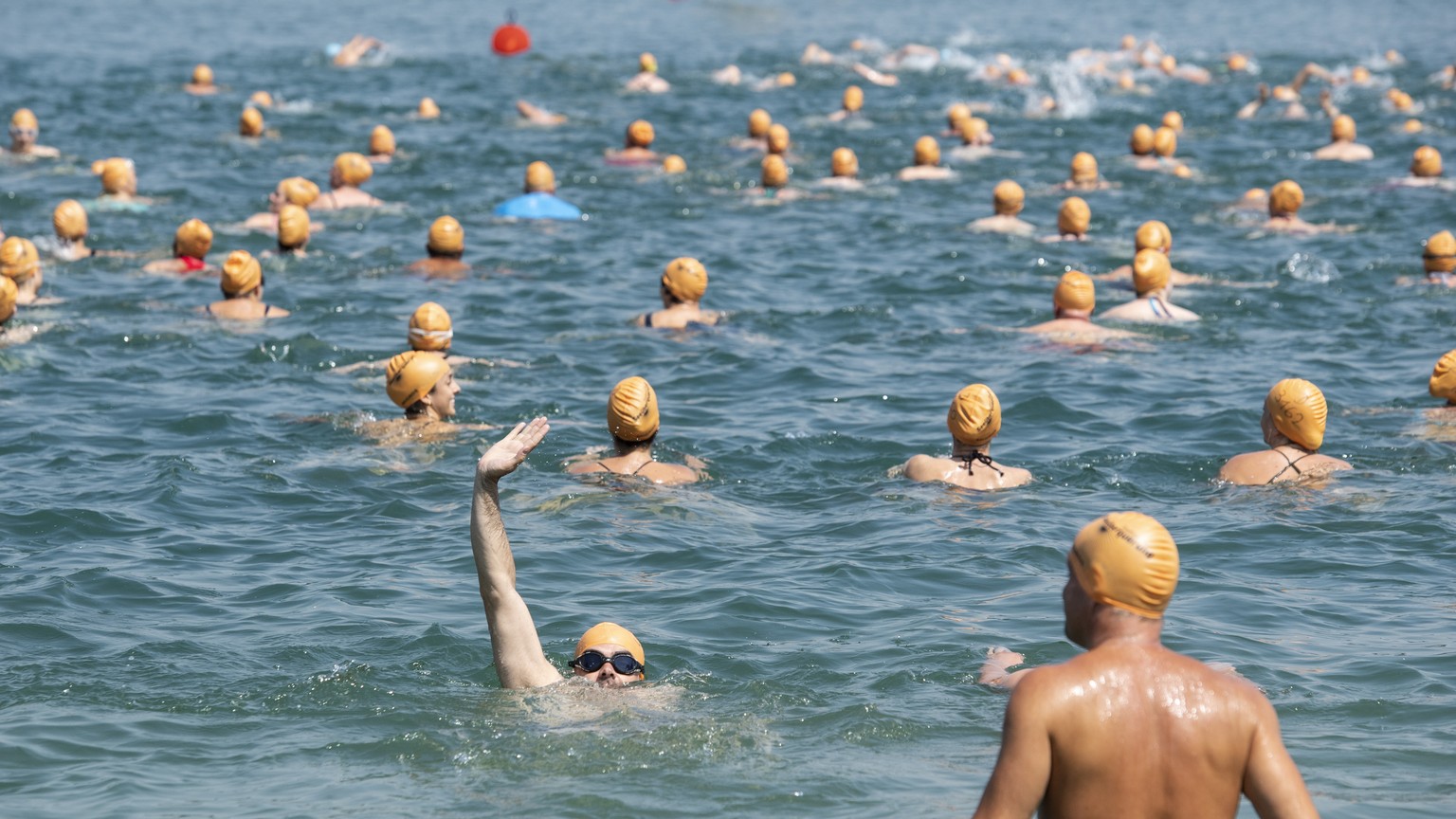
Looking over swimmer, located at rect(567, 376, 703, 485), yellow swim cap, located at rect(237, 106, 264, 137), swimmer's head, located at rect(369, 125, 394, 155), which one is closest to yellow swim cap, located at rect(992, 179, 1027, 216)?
swimmer's head, located at rect(369, 125, 394, 155)

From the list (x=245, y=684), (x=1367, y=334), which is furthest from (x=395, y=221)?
(x=245, y=684)

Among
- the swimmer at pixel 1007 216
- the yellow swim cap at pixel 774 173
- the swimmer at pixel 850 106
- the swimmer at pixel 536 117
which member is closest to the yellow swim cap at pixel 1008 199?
the swimmer at pixel 1007 216

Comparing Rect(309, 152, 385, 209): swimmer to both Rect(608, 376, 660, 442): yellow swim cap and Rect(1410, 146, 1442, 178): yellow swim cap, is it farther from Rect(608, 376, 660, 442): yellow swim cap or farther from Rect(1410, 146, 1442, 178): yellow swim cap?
Rect(1410, 146, 1442, 178): yellow swim cap

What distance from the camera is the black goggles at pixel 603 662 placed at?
7.60m

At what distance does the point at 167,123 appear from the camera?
28.2m

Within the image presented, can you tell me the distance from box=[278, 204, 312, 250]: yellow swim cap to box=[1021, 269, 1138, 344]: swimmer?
297 inches

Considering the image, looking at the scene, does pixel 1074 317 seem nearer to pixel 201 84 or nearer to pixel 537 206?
pixel 537 206

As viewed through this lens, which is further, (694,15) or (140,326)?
(694,15)

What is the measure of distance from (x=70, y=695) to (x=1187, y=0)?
55.3 meters

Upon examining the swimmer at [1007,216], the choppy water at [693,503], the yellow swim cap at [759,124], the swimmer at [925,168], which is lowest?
the choppy water at [693,503]

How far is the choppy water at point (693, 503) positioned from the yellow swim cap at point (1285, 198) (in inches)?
21.0

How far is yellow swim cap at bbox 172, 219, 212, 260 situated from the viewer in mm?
17375

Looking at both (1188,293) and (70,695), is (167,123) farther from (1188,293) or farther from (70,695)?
(70,695)

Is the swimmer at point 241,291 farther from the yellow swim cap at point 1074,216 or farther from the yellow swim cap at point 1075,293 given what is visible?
the yellow swim cap at point 1074,216
